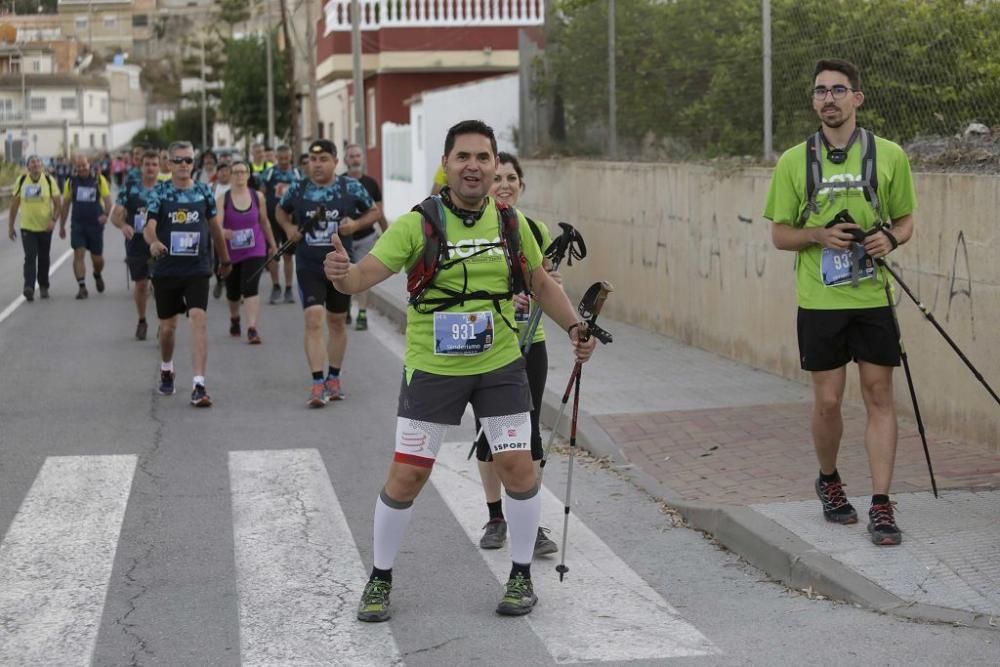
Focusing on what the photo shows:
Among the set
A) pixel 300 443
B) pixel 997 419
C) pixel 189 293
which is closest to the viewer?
pixel 997 419

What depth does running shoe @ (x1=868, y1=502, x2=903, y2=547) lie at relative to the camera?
655 centimetres

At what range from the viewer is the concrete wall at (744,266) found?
8.64m

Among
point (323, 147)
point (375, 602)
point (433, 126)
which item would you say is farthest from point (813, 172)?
point (433, 126)

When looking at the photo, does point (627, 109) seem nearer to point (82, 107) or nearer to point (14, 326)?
point (14, 326)

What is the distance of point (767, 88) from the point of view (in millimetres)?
11969

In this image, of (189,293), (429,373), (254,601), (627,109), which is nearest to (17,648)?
(254,601)

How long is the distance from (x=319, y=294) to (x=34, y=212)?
9.23 meters

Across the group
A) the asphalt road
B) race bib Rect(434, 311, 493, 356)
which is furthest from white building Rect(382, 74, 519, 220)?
race bib Rect(434, 311, 493, 356)

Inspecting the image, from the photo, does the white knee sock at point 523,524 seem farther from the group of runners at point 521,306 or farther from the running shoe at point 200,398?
the running shoe at point 200,398

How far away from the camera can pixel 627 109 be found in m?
15.3

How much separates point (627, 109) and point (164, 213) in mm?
5419

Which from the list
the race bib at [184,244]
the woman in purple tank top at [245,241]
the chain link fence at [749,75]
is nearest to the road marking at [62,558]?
the race bib at [184,244]

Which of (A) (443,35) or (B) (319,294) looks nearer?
(B) (319,294)

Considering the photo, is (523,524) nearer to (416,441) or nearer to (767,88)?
(416,441)
